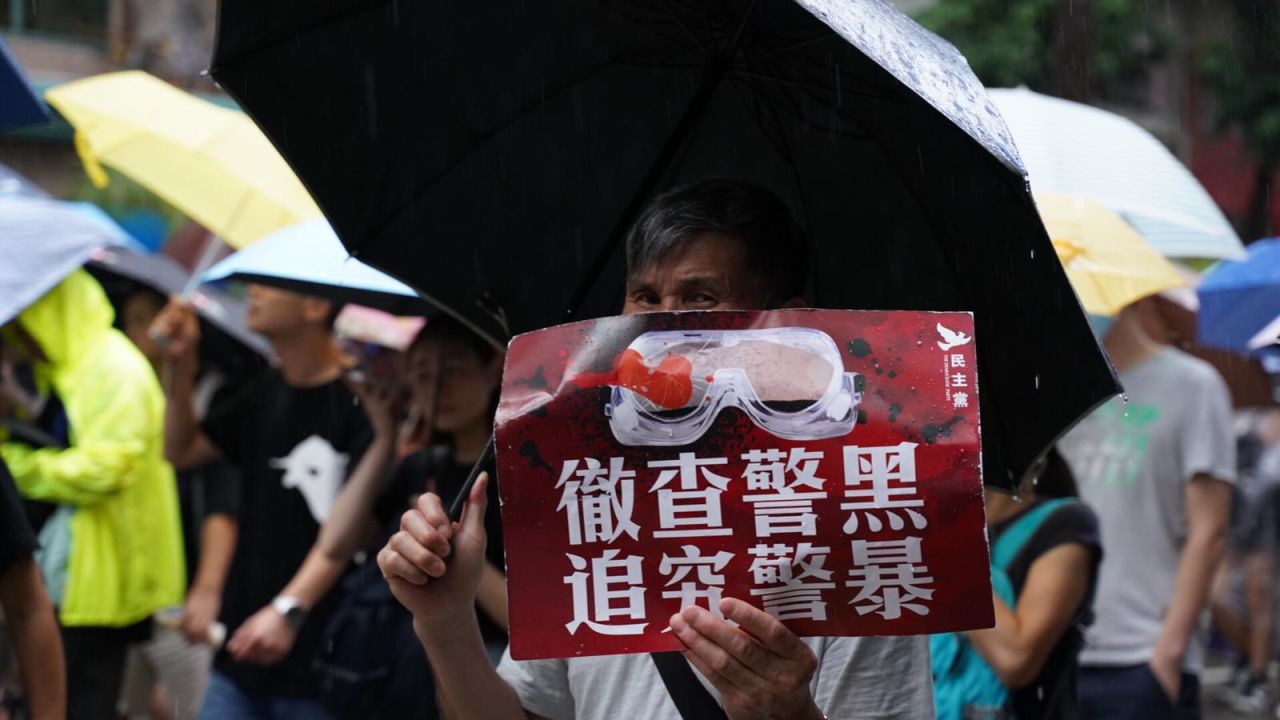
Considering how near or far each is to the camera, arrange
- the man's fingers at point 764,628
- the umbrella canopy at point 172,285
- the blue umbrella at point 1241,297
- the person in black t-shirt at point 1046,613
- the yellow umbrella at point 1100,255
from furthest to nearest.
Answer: the umbrella canopy at point 172,285 → the blue umbrella at point 1241,297 → the yellow umbrella at point 1100,255 → the person in black t-shirt at point 1046,613 → the man's fingers at point 764,628

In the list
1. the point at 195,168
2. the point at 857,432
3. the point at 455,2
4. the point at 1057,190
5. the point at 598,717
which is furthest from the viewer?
the point at 195,168

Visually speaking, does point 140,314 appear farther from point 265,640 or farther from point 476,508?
point 476,508

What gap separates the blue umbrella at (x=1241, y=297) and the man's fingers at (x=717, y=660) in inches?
203

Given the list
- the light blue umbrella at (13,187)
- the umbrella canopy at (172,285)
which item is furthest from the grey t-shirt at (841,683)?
the umbrella canopy at (172,285)

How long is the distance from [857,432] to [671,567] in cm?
30

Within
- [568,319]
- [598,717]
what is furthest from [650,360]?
[568,319]

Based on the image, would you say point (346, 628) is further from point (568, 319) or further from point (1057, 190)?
point (1057, 190)

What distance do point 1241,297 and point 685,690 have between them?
5435 mm

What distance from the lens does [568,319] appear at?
2959mm

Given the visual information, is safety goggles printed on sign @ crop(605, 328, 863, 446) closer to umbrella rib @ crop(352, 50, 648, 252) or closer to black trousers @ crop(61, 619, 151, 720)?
umbrella rib @ crop(352, 50, 648, 252)

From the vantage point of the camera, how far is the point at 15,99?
3686 mm

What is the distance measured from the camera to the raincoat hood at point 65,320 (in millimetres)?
5227

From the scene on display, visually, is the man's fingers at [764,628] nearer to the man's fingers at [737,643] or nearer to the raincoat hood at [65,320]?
the man's fingers at [737,643]

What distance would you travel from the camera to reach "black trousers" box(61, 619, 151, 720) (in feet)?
17.3
